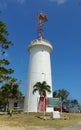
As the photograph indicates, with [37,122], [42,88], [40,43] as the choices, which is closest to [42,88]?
[42,88]

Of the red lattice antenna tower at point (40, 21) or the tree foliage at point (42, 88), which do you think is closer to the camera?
the tree foliage at point (42, 88)

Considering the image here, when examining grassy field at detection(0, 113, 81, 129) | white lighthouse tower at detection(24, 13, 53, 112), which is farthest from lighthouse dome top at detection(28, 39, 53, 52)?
grassy field at detection(0, 113, 81, 129)

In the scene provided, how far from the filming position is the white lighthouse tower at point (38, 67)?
67000 mm

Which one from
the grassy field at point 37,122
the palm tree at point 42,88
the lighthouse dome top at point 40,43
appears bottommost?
the grassy field at point 37,122

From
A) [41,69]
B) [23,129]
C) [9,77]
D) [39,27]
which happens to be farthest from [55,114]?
[39,27]

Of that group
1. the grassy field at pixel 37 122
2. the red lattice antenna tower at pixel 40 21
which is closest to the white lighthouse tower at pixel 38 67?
the red lattice antenna tower at pixel 40 21

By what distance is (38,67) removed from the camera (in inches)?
2724

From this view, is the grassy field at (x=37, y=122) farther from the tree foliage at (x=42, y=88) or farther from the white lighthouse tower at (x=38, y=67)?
the white lighthouse tower at (x=38, y=67)

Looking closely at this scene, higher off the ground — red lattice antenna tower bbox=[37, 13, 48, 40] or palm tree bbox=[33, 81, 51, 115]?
red lattice antenna tower bbox=[37, 13, 48, 40]

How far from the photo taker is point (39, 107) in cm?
6569

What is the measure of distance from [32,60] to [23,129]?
43.6 m

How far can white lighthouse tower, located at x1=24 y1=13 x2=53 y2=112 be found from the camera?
67000 millimetres

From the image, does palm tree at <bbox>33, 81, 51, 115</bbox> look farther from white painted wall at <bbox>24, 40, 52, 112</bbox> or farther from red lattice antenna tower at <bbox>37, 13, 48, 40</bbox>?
red lattice antenna tower at <bbox>37, 13, 48, 40</bbox>

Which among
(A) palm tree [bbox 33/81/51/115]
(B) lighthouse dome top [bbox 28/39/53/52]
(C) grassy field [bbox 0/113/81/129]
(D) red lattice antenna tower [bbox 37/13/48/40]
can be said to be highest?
(D) red lattice antenna tower [bbox 37/13/48/40]
